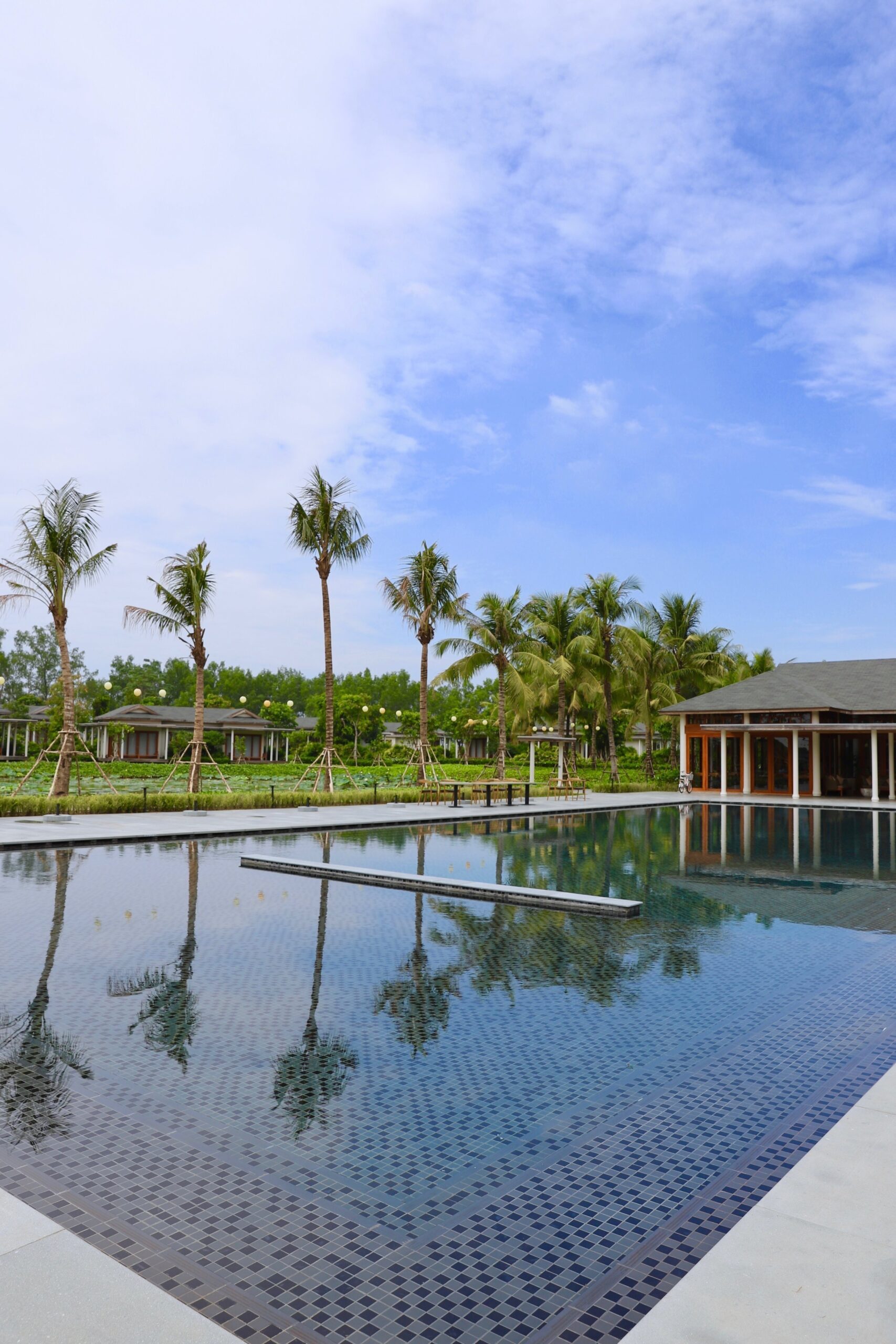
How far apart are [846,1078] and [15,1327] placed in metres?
4.13

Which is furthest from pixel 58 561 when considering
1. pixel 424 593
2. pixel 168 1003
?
pixel 168 1003

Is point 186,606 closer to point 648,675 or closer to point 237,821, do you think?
point 237,821

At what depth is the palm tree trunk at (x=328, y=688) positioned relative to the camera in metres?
23.8

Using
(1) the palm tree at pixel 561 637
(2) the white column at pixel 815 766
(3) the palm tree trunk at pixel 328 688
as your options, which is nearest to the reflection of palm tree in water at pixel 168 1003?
(3) the palm tree trunk at pixel 328 688

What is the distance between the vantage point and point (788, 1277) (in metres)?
2.72

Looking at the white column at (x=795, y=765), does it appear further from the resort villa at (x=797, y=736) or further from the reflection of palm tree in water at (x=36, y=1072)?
the reflection of palm tree in water at (x=36, y=1072)

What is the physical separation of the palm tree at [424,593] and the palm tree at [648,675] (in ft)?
32.6

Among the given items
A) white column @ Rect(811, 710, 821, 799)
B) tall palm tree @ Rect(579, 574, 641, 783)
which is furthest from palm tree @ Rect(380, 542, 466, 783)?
white column @ Rect(811, 710, 821, 799)

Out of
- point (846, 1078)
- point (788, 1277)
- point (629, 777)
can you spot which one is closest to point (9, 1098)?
point (788, 1277)

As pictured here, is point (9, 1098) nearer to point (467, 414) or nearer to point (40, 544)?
point (40, 544)

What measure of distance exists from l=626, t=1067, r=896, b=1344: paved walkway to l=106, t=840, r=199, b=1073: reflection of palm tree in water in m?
3.07

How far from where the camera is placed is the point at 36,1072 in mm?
4727

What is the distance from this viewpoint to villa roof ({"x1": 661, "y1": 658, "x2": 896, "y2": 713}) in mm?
30500

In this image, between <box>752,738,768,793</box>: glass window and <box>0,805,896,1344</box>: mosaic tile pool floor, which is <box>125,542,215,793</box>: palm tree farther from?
<box>752,738,768,793</box>: glass window
